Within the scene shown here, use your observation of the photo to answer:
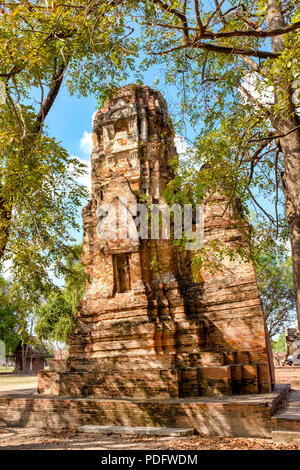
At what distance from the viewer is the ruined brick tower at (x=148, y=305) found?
27.2 feet

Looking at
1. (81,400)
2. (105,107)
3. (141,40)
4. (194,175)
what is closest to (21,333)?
(81,400)

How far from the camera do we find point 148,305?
9.38m

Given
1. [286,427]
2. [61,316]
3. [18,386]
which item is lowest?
[18,386]

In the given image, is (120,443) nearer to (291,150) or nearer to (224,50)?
(291,150)

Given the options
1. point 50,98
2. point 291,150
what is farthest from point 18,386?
point 291,150

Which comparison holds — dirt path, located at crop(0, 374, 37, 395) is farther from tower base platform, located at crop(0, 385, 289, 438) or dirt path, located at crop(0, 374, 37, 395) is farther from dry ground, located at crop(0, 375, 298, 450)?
dry ground, located at crop(0, 375, 298, 450)

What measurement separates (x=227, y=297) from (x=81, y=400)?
12.6ft

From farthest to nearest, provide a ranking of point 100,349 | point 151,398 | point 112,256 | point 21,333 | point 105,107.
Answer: point 105,107, point 112,256, point 100,349, point 151,398, point 21,333

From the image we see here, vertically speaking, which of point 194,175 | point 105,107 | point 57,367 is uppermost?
point 105,107

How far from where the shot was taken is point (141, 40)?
6.30 metres

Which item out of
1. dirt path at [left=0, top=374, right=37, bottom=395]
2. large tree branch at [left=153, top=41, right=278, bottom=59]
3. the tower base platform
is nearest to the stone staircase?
the tower base platform

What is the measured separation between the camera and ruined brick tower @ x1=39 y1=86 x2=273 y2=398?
27.2ft

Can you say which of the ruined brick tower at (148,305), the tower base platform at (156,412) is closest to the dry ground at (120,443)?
the tower base platform at (156,412)
